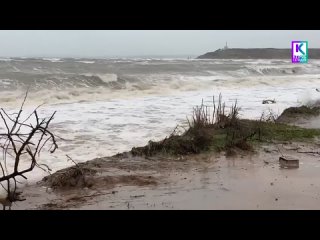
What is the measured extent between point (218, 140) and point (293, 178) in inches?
86.8

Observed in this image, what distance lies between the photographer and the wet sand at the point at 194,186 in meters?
4.59

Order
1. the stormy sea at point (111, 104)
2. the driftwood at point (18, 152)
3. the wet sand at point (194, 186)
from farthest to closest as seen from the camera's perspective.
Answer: the stormy sea at point (111, 104), the wet sand at point (194, 186), the driftwood at point (18, 152)

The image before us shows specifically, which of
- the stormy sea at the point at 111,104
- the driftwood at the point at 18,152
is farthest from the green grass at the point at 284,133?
the driftwood at the point at 18,152

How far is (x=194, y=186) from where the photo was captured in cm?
→ 523

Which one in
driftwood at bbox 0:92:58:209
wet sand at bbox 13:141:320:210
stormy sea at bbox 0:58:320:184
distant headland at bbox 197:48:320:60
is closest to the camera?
driftwood at bbox 0:92:58:209

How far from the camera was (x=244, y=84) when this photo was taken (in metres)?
22.4

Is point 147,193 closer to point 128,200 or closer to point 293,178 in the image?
point 128,200

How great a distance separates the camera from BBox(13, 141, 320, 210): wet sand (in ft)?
15.1

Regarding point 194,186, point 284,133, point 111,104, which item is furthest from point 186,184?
point 111,104

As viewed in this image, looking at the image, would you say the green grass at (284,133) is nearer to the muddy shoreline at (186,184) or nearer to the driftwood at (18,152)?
the muddy shoreline at (186,184)

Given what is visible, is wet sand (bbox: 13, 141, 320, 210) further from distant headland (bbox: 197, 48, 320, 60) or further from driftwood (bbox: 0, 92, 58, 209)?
distant headland (bbox: 197, 48, 320, 60)

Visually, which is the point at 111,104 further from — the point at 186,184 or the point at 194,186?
the point at 194,186

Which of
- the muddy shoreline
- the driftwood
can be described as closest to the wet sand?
the muddy shoreline
